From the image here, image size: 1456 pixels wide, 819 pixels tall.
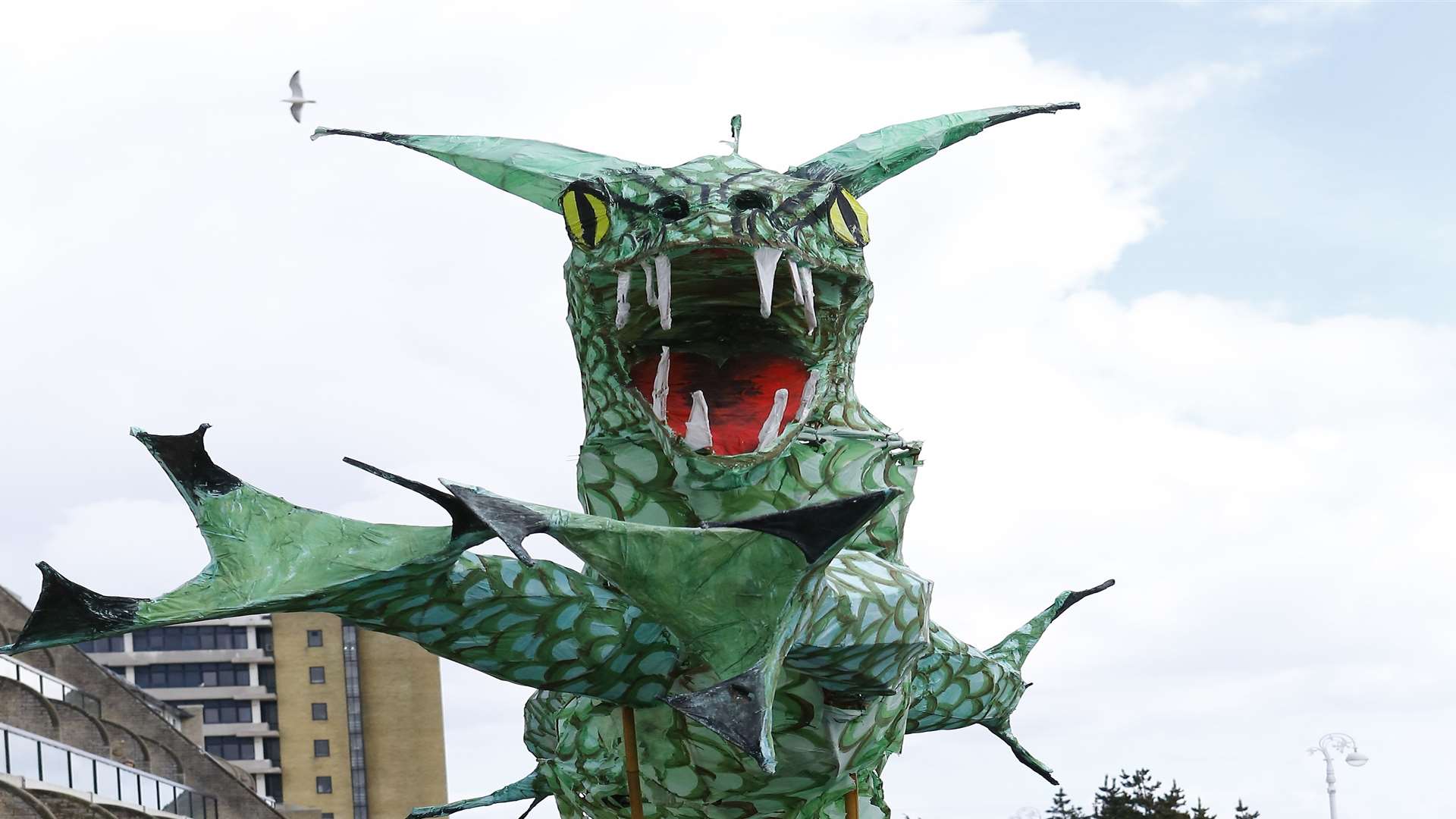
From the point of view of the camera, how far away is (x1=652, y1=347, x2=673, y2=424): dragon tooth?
6.50 metres

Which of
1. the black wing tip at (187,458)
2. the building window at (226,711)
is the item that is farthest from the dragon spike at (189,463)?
the building window at (226,711)

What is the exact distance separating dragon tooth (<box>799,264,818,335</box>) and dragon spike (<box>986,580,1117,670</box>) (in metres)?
2.61

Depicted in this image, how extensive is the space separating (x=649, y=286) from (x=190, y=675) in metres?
53.4

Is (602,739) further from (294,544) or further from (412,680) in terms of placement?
(412,680)

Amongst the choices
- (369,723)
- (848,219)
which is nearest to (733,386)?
(848,219)

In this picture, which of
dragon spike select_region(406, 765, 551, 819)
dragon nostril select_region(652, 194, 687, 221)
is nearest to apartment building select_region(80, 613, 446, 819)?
dragon spike select_region(406, 765, 551, 819)

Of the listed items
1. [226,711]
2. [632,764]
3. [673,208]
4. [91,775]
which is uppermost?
[226,711]

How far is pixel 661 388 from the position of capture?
21.5 ft

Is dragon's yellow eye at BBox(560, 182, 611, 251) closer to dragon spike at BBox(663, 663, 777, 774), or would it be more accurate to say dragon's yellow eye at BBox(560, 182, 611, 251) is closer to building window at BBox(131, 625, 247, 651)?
dragon spike at BBox(663, 663, 777, 774)

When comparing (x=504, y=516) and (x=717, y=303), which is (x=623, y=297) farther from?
(x=504, y=516)

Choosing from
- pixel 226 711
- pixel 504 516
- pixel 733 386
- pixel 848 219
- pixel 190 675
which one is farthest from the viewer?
pixel 190 675

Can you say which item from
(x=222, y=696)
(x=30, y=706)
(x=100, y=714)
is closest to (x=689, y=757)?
(x=30, y=706)

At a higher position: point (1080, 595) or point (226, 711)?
point (226, 711)

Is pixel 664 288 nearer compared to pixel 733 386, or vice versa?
pixel 664 288
